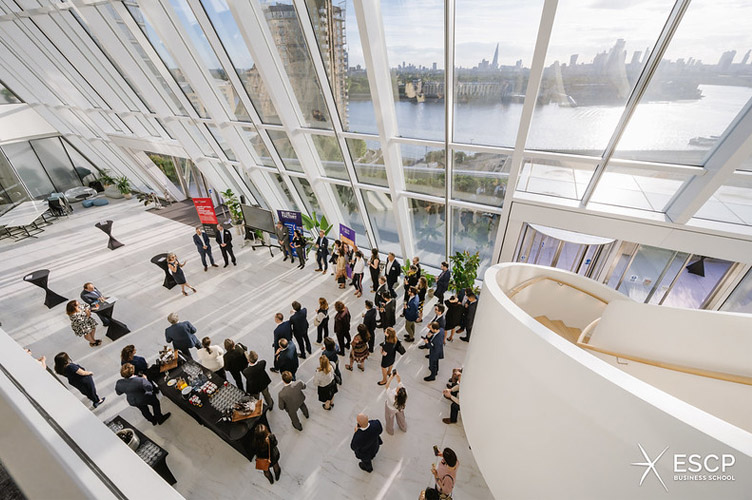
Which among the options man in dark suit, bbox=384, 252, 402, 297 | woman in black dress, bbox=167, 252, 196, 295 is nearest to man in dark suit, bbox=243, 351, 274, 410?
man in dark suit, bbox=384, 252, 402, 297

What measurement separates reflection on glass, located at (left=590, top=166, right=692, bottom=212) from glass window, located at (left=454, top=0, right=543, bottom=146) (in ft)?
5.53

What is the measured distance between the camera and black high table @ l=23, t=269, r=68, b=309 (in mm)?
7367

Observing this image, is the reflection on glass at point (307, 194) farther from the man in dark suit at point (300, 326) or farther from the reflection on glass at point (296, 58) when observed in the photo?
the man in dark suit at point (300, 326)

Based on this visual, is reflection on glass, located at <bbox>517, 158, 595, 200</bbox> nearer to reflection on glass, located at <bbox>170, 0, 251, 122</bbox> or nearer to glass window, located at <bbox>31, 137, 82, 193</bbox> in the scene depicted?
reflection on glass, located at <bbox>170, 0, 251, 122</bbox>

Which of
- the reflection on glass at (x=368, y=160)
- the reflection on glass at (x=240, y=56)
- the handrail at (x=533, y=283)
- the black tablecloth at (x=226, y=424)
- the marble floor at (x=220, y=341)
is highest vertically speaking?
the reflection on glass at (x=240, y=56)

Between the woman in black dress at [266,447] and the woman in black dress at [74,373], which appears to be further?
the woman in black dress at [74,373]

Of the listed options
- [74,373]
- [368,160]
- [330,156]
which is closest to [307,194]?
[330,156]

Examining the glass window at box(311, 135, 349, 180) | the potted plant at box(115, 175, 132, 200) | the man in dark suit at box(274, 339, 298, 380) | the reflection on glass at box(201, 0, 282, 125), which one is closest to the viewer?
the man in dark suit at box(274, 339, 298, 380)

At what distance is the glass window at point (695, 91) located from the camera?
3207 mm

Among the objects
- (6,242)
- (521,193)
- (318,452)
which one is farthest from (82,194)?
(521,193)

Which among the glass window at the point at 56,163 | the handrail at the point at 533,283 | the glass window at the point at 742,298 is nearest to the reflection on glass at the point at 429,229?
the handrail at the point at 533,283

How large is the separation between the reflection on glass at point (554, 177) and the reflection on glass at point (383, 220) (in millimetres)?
3024

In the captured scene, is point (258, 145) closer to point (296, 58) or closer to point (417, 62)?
point (296, 58)

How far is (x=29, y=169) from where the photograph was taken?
13.6 m
